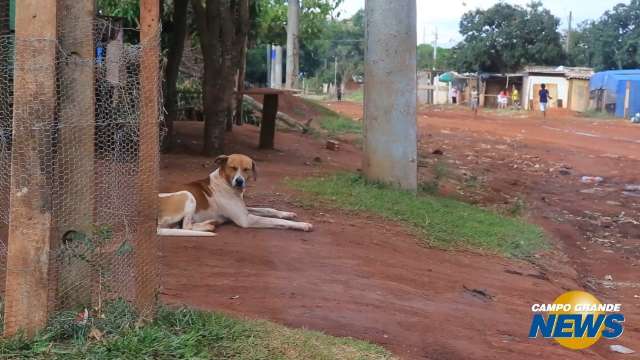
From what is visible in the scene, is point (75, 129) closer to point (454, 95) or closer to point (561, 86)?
point (561, 86)

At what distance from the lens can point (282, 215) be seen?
27.1 feet

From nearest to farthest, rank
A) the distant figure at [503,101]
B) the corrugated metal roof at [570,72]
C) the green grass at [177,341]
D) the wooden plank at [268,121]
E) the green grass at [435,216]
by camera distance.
Result: the green grass at [177,341]
the green grass at [435,216]
the wooden plank at [268,121]
the corrugated metal roof at [570,72]
the distant figure at [503,101]

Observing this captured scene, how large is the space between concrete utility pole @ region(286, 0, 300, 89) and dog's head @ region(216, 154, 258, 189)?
18.0m

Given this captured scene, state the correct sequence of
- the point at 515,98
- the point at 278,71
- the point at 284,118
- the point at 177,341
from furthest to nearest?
1. the point at 515,98
2. the point at 278,71
3. the point at 284,118
4. the point at 177,341

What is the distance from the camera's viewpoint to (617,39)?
47.7 m

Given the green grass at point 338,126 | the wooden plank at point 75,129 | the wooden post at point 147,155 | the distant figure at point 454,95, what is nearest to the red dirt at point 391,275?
the wooden post at point 147,155

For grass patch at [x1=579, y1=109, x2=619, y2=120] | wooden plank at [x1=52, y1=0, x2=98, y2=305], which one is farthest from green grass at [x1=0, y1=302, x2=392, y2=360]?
grass patch at [x1=579, y1=109, x2=619, y2=120]

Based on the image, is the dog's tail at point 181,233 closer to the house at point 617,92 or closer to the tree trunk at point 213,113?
the tree trunk at point 213,113

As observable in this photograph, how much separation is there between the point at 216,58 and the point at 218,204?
5.14 m

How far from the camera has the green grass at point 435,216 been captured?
29.9ft

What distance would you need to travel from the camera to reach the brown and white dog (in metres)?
7.59

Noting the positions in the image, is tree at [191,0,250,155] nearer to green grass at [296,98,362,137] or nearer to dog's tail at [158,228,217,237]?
dog's tail at [158,228,217,237]

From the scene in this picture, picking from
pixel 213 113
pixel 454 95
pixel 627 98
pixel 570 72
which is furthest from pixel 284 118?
pixel 454 95

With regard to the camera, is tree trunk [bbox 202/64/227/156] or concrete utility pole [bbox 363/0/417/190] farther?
tree trunk [bbox 202/64/227/156]
